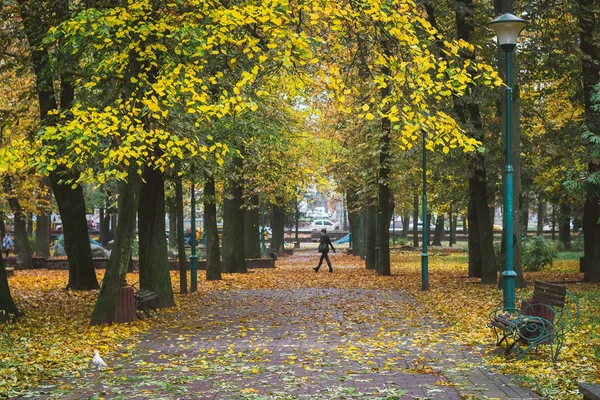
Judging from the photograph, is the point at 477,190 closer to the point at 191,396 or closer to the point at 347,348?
the point at 347,348

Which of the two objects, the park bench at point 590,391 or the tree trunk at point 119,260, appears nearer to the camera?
the park bench at point 590,391

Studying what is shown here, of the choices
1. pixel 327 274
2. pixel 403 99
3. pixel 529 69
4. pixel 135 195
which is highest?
pixel 529 69

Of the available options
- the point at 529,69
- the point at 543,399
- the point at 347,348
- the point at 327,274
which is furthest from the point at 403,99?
the point at 327,274

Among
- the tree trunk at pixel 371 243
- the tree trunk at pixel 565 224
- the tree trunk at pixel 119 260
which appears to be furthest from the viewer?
the tree trunk at pixel 565 224

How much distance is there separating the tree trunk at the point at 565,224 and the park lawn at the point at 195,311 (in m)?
12.7

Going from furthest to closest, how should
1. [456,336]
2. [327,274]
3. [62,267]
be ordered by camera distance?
[62,267]
[327,274]
[456,336]

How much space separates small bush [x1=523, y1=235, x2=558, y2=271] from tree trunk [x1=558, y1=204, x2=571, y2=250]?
27.9 ft

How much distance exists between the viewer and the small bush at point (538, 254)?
33.2 metres

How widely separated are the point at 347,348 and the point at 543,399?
4506 mm

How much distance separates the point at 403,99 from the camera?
12945mm

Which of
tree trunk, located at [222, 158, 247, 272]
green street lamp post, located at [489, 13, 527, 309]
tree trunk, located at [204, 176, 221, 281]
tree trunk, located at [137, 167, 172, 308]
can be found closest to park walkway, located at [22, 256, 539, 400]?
tree trunk, located at [137, 167, 172, 308]

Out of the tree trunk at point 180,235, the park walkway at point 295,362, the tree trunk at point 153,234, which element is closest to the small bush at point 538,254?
the tree trunk at point 180,235

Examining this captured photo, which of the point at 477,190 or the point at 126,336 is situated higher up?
the point at 477,190

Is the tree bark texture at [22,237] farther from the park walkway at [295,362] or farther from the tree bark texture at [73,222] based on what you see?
the park walkway at [295,362]
